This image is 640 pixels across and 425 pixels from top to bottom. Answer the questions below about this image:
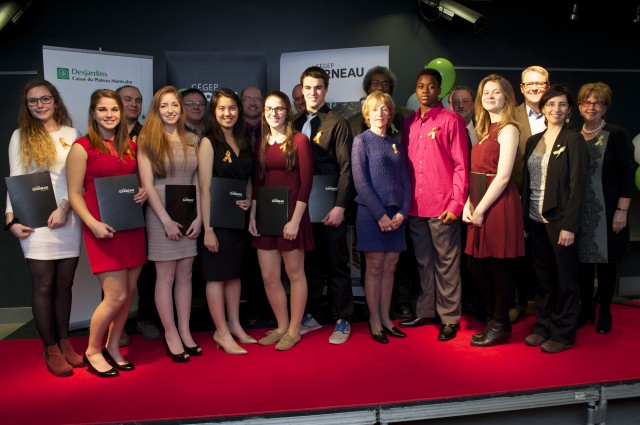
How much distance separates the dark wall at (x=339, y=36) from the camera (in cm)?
459

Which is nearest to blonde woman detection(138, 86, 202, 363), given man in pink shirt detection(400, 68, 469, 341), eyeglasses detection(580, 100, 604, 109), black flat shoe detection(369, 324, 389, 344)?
black flat shoe detection(369, 324, 389, 344)

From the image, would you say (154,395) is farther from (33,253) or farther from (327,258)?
(327,258)

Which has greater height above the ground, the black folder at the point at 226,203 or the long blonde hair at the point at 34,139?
the long blonde hair at the point at 34,139

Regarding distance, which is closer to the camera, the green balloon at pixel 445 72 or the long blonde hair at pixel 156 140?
the long blonde hair at pixel 156 140

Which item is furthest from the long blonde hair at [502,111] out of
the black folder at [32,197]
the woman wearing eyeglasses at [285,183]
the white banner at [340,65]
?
the black folder at [32,197]

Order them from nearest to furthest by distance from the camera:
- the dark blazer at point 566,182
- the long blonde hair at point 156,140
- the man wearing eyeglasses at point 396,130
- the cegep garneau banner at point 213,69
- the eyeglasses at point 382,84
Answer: the long blonde hair at point 156,140 < the dark blazer at point 566,182 < the man wearing eyeglasses at point 396,130 < the eyeglasses at point 382,84 < the cegep garneau banner at point 213,69

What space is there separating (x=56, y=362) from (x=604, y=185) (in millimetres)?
3421

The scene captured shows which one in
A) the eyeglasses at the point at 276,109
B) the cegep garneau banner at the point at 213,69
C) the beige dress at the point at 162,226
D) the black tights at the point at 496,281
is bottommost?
the black tights at the point at 496,281

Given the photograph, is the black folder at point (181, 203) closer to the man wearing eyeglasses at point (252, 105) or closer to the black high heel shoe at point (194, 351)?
the black high heel shoe at point (194, 351)

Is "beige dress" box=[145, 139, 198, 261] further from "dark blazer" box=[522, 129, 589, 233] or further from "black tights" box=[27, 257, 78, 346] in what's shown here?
"dark blazer" box=[522, 129, 589, 233]

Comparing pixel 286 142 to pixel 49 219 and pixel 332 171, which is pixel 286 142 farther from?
pixel 49 219

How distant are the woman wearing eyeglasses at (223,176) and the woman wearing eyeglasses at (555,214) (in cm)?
171

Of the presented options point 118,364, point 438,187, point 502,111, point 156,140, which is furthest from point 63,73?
point 502,111

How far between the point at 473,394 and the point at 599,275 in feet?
5.26
